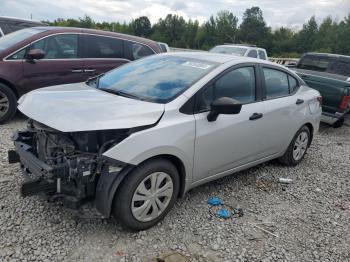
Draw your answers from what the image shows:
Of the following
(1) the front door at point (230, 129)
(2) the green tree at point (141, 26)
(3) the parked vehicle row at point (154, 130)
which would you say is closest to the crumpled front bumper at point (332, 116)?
(3) the parked vehicle row at point (154, 130)

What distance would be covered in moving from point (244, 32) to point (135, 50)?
61740mm

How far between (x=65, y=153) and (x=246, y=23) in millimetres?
67602

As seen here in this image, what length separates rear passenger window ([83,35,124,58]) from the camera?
260 inches

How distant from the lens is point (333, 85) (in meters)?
7.02

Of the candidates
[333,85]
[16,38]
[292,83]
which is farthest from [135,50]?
[333,85]

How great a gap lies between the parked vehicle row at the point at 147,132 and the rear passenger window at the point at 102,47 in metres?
2.56

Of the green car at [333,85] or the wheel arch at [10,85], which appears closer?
the wheel arch at [10,85]

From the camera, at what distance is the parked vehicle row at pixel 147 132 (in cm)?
289

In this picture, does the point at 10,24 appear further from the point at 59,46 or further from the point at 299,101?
the point at 299,101

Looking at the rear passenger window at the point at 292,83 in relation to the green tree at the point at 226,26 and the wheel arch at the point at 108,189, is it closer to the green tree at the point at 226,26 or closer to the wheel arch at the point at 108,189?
the wheel arch at the point at 108,189

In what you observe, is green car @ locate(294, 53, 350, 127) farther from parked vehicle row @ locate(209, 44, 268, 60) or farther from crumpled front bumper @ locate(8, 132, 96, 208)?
crumpled front bumper @ locate(8, 132, 96, 208)

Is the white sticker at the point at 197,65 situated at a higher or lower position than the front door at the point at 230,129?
higher

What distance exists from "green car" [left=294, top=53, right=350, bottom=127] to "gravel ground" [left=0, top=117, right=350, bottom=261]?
2860mm

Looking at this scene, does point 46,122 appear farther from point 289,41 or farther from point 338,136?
point 289,41
